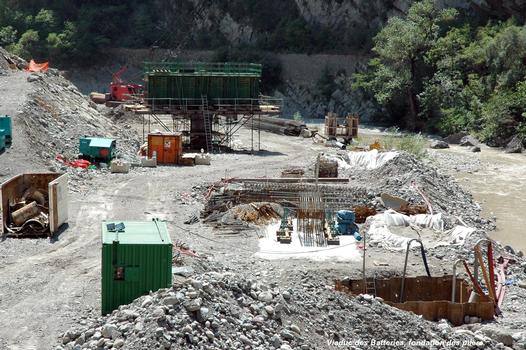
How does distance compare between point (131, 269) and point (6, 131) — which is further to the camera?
point (6, 131)

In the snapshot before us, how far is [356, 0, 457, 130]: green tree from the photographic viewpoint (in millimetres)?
60562

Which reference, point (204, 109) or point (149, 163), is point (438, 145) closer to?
point (204, 109)

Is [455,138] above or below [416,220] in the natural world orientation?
above

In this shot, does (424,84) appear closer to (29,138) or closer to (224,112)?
(224,112)

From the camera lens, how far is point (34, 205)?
26.2 metres

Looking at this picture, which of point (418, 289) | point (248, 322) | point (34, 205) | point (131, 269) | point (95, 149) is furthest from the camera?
point (95, 149)

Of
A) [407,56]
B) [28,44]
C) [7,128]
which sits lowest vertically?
[7,128]

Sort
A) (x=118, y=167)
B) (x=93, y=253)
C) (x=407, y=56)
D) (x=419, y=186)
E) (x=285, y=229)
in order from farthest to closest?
1. (x=407, y=56)
2. (x=118, y=167)
3. (x=419, y=186)
4. (x=285, y=229)
5. (x=93, y=253)

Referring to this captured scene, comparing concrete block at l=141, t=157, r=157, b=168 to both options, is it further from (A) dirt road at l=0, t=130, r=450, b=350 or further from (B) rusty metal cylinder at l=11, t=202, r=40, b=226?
(B) rusty metal cylinder at l=11, t=202, r=40, b=226

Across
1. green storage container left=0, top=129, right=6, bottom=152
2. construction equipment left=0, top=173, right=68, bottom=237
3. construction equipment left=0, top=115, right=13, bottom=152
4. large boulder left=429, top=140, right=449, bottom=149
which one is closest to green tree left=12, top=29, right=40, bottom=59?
large boulder left=429, top=140, right=449, bottom=149

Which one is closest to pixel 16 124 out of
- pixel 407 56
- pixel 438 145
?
pixel 438 145

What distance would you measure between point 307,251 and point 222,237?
3.09 meters

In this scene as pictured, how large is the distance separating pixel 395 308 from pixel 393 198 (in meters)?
11.4

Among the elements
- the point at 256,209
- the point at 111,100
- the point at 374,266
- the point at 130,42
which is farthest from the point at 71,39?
the point at 374,266
